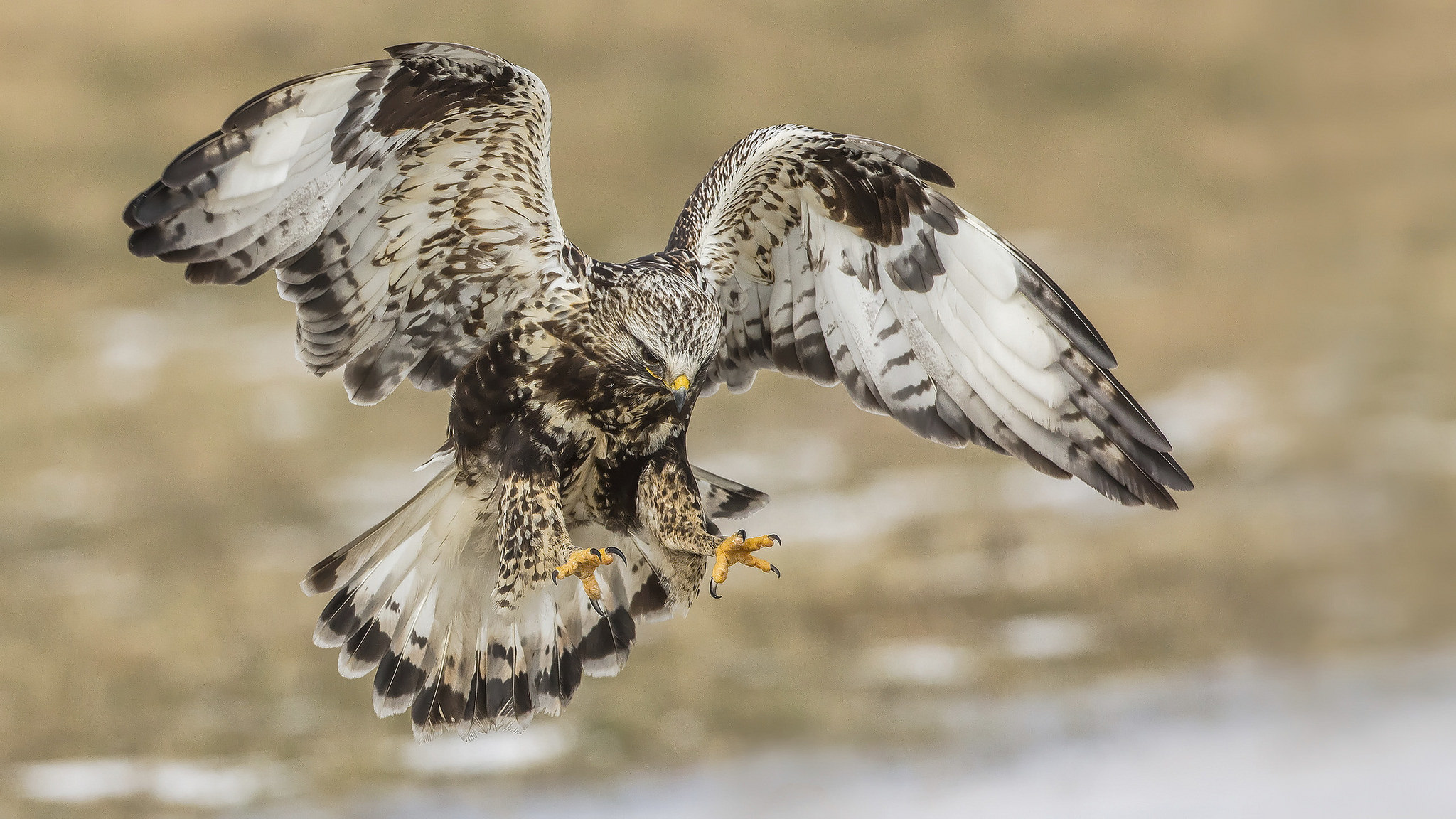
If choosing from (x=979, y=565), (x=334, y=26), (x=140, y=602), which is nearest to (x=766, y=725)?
(x=979, y=565)

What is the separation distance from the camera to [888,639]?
43.5 feet

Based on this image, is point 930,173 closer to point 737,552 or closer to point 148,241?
point 737,552

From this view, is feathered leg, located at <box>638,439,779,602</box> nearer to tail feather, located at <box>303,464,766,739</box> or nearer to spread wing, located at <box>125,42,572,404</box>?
tail feather, located at <box>303,464,766,739</box>

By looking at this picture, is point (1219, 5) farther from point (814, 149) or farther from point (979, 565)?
point (814, 149)

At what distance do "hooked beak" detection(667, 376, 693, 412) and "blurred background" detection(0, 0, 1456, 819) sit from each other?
7335 millimetres

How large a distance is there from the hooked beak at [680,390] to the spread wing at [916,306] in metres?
0.62

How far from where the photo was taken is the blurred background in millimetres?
11406

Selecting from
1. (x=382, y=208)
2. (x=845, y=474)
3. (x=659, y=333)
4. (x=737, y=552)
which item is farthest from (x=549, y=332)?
(x=845, y=474)

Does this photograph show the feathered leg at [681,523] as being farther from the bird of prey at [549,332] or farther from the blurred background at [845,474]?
the blurred background at [845,474]

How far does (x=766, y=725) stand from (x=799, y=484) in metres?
4.18

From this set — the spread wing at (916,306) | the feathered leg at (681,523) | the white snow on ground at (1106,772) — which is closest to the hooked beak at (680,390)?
the feathered leg at (681,523)

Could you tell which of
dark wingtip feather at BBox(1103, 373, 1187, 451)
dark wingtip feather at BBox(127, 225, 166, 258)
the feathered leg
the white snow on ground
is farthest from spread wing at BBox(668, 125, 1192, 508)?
the white snow on ground

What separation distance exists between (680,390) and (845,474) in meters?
12.2

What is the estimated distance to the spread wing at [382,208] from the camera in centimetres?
383
